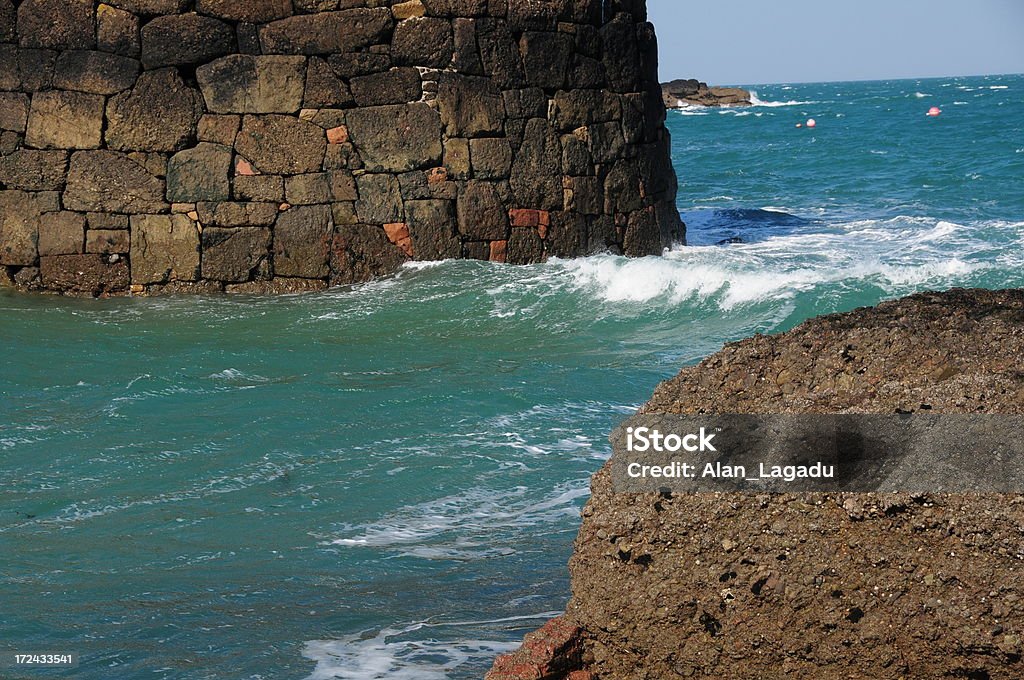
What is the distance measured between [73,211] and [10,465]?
485 centimetres

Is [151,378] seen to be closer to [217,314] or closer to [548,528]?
[217,314]

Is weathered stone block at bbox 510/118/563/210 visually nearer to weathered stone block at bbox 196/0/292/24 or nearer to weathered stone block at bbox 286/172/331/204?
weathered stone block at bbox 286/172/331/204

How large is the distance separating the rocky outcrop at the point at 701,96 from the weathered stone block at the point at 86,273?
237 ft

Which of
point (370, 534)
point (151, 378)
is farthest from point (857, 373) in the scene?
point (151, 378)

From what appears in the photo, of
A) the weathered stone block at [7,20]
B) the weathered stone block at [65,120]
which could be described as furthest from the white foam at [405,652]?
the weathered stone block at [7,20]

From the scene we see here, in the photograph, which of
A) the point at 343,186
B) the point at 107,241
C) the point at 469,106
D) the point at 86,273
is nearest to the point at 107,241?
the point at 107,241

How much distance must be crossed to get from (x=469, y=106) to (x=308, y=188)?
163 centimetres

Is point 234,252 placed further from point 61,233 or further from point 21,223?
point 21,223

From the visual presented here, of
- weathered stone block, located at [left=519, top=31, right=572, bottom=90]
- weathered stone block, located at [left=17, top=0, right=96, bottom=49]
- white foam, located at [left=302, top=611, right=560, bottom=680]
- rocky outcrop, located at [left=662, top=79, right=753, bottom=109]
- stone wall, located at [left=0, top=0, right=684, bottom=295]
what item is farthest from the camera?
rocky outcrop, located at [left=662, top=79, right=753, bottom=109]

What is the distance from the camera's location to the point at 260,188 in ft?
35.5

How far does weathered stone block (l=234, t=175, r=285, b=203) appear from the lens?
10805 millimetres

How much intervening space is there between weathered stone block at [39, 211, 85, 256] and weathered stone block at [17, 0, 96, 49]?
1.51m

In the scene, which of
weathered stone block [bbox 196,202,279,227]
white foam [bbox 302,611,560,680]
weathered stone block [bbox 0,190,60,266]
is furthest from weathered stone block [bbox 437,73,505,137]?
white foam [bbox 302,611,560,680]

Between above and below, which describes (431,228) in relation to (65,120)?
below
